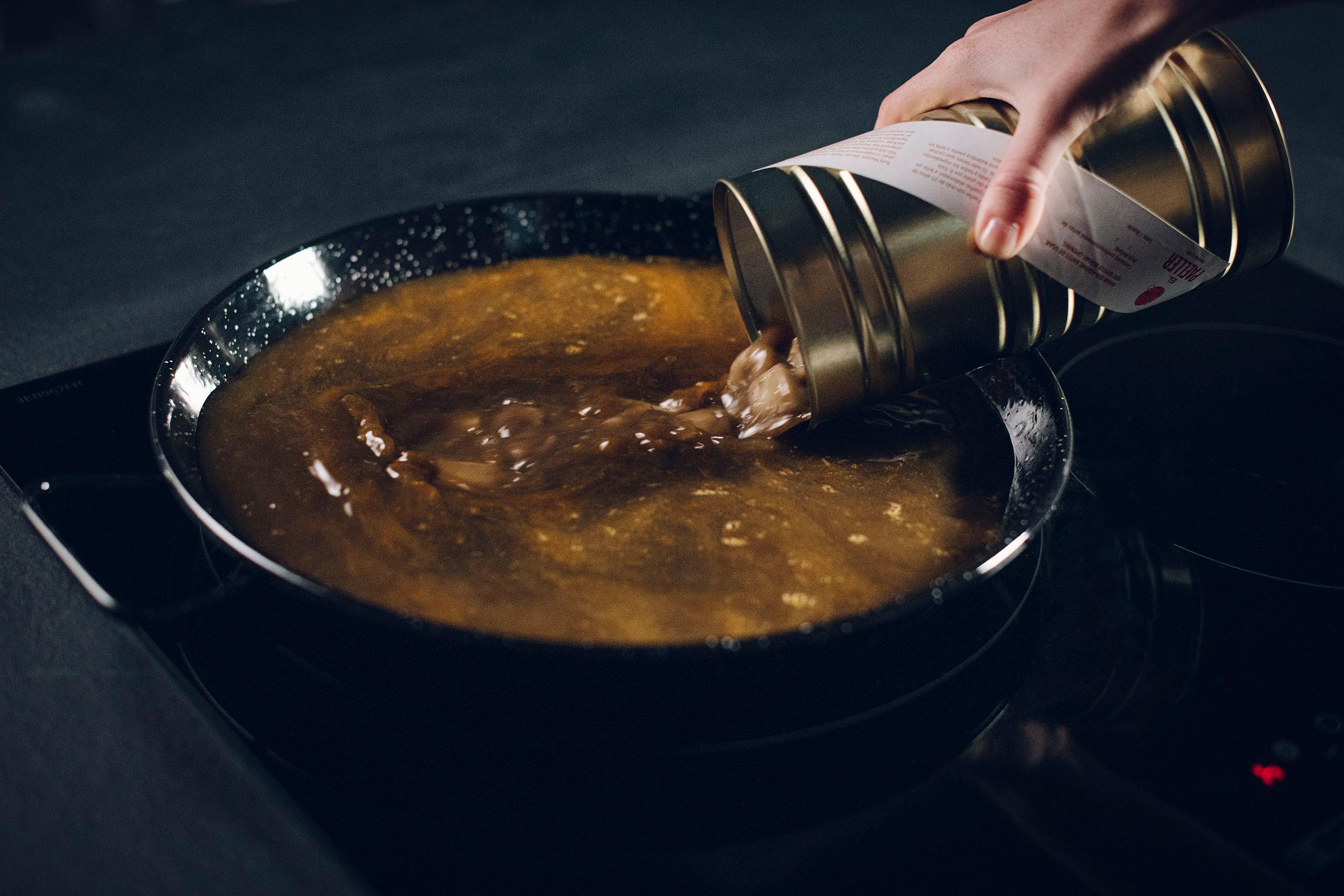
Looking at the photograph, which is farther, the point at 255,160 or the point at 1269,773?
the point at 255,160

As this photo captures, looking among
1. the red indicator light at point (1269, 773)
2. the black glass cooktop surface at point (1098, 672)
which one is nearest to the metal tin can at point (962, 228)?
the black glass cooktop surface at point (1098, 672)

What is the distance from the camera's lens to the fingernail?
61 centimetres

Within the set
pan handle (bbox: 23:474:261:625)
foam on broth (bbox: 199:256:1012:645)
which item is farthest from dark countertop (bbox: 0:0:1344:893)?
foam on broth (bbox: 199:256:1012:645)

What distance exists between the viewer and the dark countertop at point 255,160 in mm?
506

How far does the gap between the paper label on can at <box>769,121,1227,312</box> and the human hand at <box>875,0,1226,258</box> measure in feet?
0.07

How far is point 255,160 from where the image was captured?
118cm

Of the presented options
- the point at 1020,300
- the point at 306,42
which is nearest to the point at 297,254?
the point at 1020,300

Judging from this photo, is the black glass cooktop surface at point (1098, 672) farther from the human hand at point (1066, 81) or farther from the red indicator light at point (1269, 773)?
the human hand at point (1066, 81)

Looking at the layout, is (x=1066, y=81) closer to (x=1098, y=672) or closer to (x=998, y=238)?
(x=998, y=238)

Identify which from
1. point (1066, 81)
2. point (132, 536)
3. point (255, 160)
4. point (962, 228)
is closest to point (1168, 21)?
point (1066, 81)

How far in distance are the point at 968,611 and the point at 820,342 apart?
203 mm

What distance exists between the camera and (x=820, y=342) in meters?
0.64

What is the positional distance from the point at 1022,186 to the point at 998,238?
0.11ft

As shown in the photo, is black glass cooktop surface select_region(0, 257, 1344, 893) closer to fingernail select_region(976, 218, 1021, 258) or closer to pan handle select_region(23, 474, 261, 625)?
pan handle select_region(23, 474, 261, 625)
